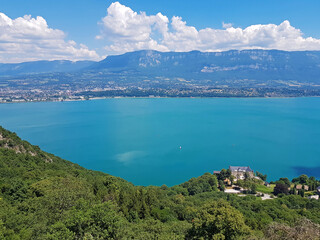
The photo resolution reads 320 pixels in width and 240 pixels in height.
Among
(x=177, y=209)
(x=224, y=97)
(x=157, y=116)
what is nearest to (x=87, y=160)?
(x=177, y=209)

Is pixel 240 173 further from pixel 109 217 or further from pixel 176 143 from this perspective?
pixel 109 217

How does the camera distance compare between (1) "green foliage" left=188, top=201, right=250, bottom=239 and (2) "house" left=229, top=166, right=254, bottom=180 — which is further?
(2) "house" left=229, top=166, right=254, bottom=180

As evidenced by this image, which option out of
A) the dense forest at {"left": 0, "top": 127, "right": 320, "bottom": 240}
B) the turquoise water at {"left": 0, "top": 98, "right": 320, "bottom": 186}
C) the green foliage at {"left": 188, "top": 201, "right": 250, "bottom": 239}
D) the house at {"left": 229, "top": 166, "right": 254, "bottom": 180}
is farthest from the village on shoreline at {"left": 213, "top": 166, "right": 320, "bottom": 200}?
the green foliage at {"left": 188, "top": 201, "right": 250, "bottom": 239}

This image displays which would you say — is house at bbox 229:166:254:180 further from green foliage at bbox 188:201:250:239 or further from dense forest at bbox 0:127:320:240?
green foliage at bbox 188:201:250:239

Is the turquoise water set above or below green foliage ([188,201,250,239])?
below

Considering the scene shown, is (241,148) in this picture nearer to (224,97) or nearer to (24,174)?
(24,174)

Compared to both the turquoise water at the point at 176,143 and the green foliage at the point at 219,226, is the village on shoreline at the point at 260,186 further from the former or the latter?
the green foliage at the point at 219,226

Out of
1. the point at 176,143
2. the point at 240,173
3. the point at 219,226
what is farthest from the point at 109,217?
the point at 176,143

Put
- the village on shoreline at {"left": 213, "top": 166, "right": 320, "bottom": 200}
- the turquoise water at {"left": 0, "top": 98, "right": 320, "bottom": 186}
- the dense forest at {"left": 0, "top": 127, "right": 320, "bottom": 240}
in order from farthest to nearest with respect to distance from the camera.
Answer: the turquoise water at {"left": 0, "top": 98, "right": 320, "bottom": 186} → the village on shoreline at {"left": 213, "top": 166, "right": 320, "bottom": 200} → the dense forest at {"left": 0, "top": 127, "right": 320, "bottom": 240}
